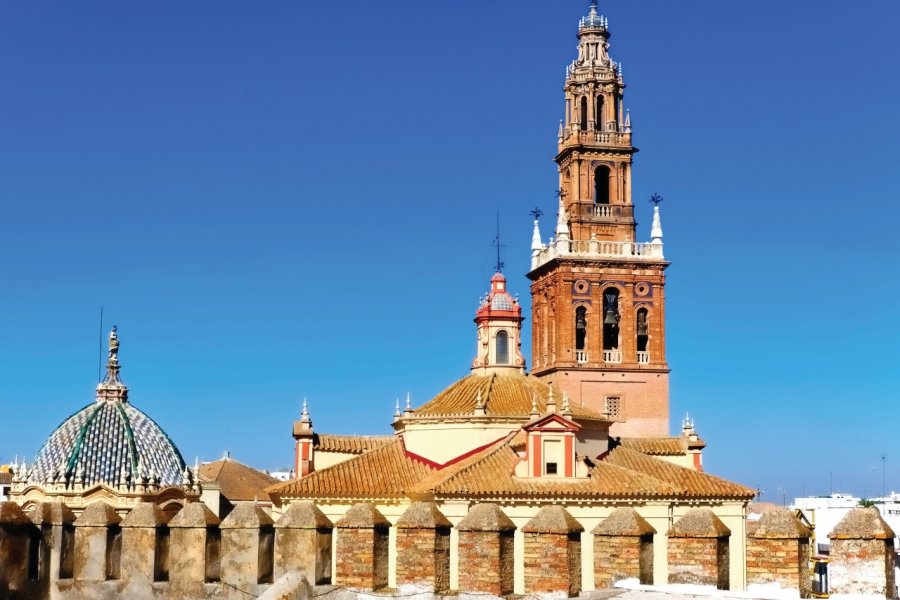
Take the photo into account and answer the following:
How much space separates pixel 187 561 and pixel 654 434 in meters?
52.7

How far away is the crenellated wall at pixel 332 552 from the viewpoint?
43.2ft

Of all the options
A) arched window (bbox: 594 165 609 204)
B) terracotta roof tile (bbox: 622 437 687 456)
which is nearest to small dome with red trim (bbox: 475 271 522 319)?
terracotta roof tile (bbox: 622 437 687 456)

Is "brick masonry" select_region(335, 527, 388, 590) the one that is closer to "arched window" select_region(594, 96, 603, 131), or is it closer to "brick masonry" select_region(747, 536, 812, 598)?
"brick masonry" select_region(747, 536, 812, 598)

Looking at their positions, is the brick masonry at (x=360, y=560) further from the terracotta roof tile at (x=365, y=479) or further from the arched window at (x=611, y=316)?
the arched window at (x=611, y=316)

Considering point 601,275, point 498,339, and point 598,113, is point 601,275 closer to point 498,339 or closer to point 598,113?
point 598,113

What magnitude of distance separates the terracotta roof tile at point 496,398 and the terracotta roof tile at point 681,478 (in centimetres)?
157

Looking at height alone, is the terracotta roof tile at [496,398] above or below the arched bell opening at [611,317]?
below

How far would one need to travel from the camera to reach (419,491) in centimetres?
3734

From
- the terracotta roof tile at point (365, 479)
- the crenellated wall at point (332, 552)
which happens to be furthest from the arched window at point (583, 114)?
the crenellated wall at point (332, 552)

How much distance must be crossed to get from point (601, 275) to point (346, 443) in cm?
2194

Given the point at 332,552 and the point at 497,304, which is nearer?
the point at 332,552

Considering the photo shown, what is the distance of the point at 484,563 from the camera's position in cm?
1347

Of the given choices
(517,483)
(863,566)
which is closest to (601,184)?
(517,483)

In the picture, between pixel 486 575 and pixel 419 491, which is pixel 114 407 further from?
pixel 486 575
